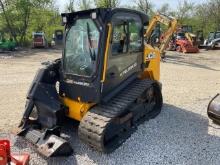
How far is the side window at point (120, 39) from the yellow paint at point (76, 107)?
3.17 feet

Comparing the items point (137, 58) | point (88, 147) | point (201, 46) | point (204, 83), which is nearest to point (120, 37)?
point (137, 58)

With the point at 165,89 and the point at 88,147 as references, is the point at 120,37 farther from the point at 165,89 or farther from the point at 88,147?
the point at 165,89

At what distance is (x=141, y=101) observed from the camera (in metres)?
5.86

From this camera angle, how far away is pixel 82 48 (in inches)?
201

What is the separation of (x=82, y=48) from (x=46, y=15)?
2841 cm

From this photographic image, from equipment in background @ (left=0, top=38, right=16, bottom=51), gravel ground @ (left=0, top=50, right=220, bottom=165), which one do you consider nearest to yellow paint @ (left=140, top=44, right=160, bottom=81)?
gravel ground @ (left=0, top=50, right=220, bottom=165)

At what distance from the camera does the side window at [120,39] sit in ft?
16.8

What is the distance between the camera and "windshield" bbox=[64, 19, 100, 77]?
4.89 metres

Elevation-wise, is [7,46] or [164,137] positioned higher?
[7,46]

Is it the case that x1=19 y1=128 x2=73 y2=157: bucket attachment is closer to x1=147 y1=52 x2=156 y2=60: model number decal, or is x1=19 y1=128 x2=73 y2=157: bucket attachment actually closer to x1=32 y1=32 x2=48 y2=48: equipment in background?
x1=147 y1=52 x2=156 y2=60: model number decal

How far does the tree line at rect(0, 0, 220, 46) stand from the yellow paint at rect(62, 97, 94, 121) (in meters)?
20.1

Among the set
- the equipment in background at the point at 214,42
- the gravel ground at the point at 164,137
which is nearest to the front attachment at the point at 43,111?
the gravel ground at the point at 164,137

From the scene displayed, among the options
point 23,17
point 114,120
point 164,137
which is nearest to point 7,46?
point 23,17

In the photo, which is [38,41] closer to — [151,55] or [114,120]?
[151,55]
